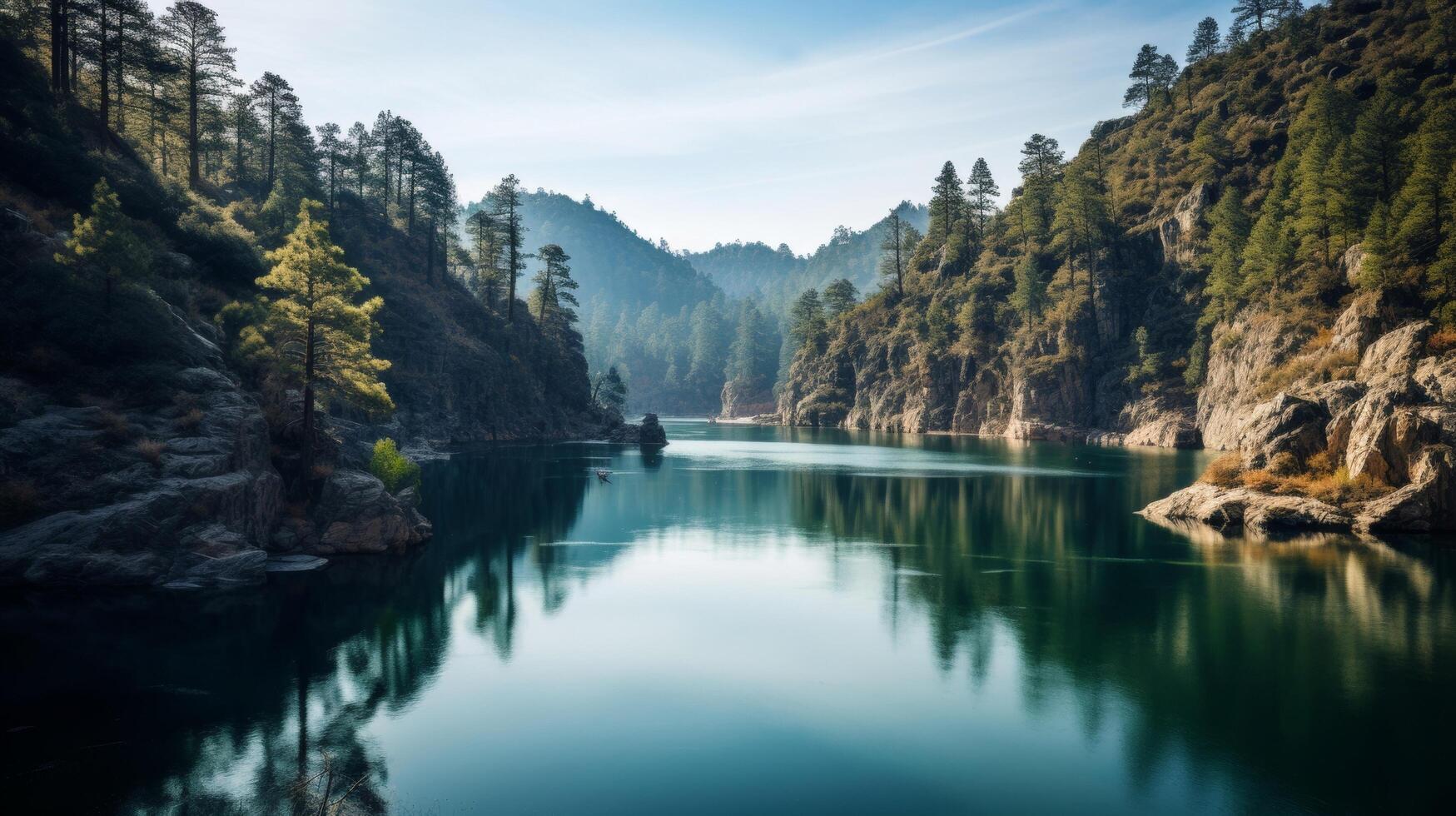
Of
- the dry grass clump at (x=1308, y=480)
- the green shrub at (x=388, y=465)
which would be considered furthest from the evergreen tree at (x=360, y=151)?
the dry grass clump at (x=1308, y=480)

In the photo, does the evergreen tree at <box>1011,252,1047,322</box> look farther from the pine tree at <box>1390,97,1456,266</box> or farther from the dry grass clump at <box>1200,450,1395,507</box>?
the dry grass clump at <box>1200,450,1395,507</box>

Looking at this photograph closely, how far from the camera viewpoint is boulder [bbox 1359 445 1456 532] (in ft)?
137

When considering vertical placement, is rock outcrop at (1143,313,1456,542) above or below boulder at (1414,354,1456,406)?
below

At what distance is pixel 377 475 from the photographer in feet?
138

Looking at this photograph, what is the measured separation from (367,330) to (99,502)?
45.1 feet

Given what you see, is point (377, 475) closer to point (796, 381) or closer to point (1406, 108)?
point (1406, 108)

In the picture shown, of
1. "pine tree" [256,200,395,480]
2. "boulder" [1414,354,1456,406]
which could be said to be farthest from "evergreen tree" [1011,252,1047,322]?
"pine tree" [256,200,395,480]

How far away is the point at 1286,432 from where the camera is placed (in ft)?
156

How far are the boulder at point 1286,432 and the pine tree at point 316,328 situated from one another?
1919 inches

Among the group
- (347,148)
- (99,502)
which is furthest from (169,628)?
(347,148)

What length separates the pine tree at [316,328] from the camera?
122 ft

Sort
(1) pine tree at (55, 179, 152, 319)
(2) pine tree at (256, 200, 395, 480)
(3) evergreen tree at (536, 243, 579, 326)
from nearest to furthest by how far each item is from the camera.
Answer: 1. (1) pine tree at (55, 179, 152, 319)
2. (2) pine tree at (256, 200, 395, 480)
3. (3) evergreen tree at (536, 243, 579, 326)

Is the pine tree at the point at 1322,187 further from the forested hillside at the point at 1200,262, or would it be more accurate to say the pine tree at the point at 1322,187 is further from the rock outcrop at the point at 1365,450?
the rock outcrop at the point at 1365,450

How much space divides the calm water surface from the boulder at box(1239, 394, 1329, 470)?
23.7 ft
